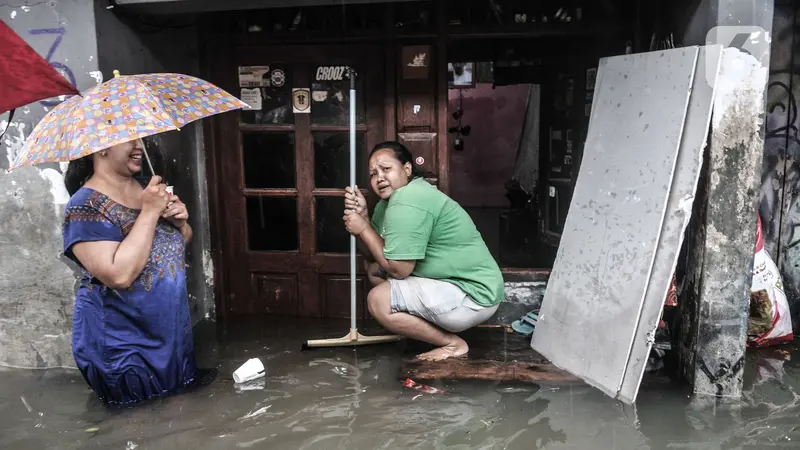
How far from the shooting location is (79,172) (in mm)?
3398

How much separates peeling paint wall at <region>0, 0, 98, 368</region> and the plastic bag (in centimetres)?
425

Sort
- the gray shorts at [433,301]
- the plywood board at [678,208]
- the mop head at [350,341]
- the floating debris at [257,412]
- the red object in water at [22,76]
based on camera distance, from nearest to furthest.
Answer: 1. the red object in water at [22,76]
2. the plywood board at [678,208]
3. the floating debris at [257,412]
4. the gray shorts at [433,301]
5. the mop head at [350,341]

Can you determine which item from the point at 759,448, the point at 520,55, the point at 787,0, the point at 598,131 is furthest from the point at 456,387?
the point at 520,55

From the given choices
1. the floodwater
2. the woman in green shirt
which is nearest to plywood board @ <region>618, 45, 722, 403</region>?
the floodwater

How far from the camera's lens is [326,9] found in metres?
4.46

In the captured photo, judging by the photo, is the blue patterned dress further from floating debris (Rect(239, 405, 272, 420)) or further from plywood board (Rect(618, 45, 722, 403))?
plywood board (Rect(618, 45, 722, 403))

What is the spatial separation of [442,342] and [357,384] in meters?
0.62

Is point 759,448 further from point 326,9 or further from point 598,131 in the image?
point 326,9

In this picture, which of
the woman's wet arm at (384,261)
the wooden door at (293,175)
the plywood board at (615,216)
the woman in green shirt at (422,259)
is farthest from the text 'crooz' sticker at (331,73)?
the plywood board at (615,216)

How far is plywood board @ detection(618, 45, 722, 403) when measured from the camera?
3188 mm

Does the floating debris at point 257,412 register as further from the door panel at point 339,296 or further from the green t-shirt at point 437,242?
the door panel at point 339,296

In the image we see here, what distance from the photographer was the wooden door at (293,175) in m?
4.61

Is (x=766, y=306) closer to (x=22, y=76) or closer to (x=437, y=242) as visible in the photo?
(x=437, y=242)

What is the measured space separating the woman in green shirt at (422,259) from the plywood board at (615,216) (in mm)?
453
